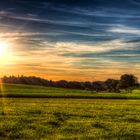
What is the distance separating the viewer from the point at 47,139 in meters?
21.7

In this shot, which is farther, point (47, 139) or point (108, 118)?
point (108, 118)

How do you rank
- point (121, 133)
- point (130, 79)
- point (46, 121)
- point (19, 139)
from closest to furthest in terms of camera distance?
point (19, 139) → point (121, 133) → point (46, 121) → point (130, 79)

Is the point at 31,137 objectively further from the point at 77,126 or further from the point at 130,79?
the point at 130,79

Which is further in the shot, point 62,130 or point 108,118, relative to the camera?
point 108,118

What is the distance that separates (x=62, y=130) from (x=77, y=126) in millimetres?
1983

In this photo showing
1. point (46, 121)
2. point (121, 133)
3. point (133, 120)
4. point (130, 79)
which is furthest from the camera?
point (130, 79)

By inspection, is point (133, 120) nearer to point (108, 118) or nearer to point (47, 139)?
point (108, 118)

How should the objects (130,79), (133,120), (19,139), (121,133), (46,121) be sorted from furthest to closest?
(130,79), (133,120), (46,121), (121,133), (19,139)

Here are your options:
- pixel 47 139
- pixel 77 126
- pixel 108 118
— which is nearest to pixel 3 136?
pixel 47 139

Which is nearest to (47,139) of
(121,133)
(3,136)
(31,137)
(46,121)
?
(31,137)

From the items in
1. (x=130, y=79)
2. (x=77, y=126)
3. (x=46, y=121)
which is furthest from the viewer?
(x=130, y=79)

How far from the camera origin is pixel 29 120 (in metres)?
29.4

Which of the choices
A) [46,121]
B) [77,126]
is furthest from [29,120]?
[77,126]

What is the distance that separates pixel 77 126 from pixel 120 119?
21.3ft
